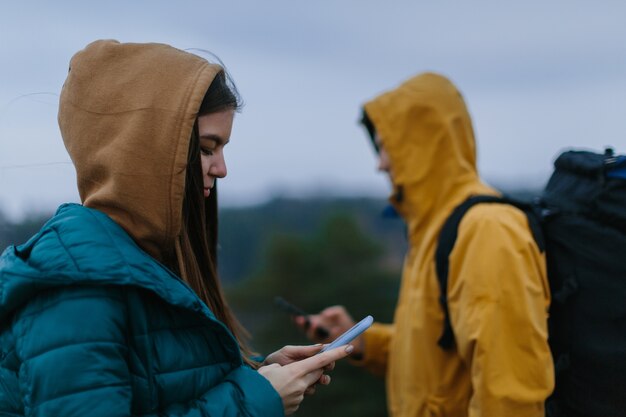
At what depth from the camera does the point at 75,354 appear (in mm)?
1430

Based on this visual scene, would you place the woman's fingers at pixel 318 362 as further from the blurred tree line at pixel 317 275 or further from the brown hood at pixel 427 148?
the blurred tree line at pixel 317 275

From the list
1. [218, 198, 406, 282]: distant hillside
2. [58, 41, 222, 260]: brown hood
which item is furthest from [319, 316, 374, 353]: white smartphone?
[218, 198, 406, 282]: distant hillside

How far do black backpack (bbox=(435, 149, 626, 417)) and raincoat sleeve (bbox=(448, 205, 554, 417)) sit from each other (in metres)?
0.08

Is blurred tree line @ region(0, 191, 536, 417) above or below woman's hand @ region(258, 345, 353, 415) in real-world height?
below

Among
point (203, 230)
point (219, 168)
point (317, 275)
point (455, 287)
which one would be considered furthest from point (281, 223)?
point (219, 168)

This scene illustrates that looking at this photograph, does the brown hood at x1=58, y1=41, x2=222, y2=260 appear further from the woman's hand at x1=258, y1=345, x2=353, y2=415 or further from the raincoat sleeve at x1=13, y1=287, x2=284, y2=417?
the woman's hand at x1=258, y1=345, x2=353, y2=415

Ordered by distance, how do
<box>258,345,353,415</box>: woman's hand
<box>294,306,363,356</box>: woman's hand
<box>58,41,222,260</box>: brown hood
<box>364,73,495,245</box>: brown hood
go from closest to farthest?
<box>58,41,222,260</box>: brown hood
<box>258,345,353,415</box>: woman's hand
<box>364,73,495,245</box>: brown hood
<box>294,306,363,356</box>: woman's hand

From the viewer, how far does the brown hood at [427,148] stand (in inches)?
133

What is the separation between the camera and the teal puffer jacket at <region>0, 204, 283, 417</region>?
1430mm

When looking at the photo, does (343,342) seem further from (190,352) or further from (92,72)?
(92,72)

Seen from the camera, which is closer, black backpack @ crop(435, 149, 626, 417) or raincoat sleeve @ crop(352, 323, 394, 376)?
black backpack @ crop(435, 149, 626, 417)

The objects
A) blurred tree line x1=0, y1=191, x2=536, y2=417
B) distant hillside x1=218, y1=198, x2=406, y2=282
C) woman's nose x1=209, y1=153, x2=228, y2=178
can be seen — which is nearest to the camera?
woman's nose x1=209, y1=153, x2=228, y2=178

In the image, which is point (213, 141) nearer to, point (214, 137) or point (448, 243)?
point (214, 137)

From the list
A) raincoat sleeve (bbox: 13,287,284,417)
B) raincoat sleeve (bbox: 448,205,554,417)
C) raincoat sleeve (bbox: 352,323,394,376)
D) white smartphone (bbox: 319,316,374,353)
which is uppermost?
raincoat sleeve (bbox: 13,287,284,417)
